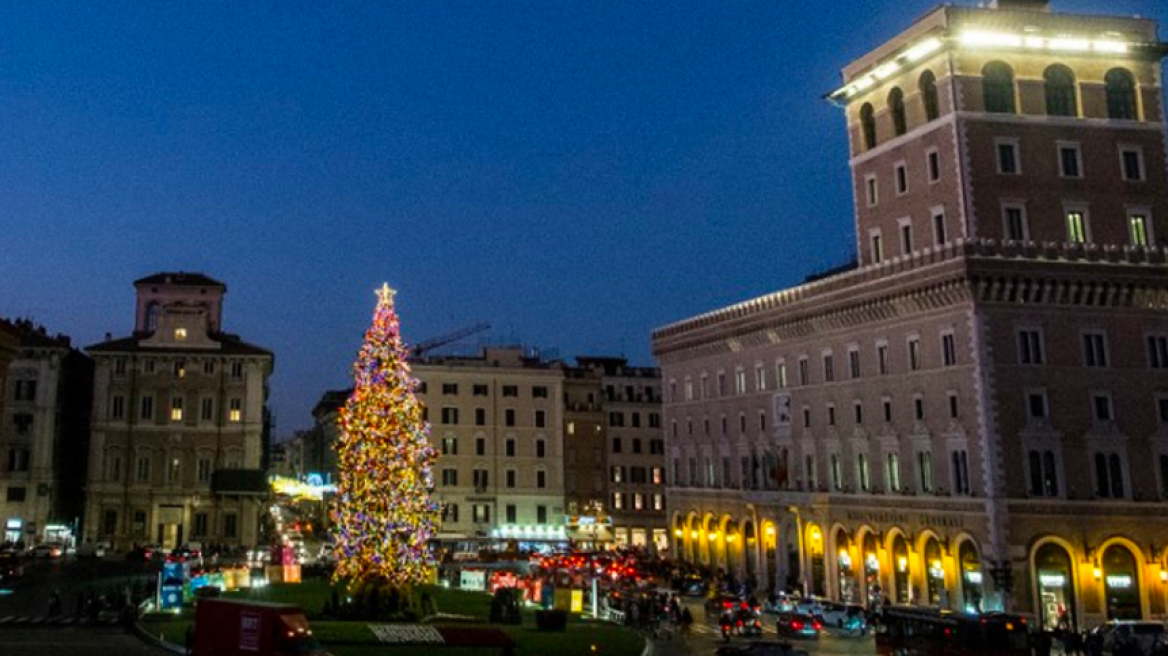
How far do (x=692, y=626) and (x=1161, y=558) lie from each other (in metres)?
21.7

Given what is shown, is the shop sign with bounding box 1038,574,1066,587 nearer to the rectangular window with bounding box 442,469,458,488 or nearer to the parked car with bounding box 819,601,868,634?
the parked car with bounding box 819,601,868,634

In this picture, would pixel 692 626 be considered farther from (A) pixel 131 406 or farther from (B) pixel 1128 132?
(A) pixel 131 406

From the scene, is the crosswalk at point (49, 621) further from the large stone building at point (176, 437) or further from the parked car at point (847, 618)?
the large stone building at point (176, 437)

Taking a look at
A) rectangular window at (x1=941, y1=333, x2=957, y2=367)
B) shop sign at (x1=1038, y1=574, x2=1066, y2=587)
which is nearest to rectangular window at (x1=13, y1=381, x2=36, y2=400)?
rectangular window at (x1=941, y1=333, x2=957, y2=367)

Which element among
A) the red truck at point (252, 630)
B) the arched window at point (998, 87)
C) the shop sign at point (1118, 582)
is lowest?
the shop sign at point (1118, 582)

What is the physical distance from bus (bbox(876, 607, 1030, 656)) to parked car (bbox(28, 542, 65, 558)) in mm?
63658

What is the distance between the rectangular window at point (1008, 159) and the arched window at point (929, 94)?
12.2ft

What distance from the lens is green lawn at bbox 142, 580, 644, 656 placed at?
111 ft

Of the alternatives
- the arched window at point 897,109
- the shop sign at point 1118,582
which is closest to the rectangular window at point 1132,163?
the arched window at point 897,109

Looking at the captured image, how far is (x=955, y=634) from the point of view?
33531 millimetres

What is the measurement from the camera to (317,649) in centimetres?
2639

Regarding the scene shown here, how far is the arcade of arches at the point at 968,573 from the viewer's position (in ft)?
158

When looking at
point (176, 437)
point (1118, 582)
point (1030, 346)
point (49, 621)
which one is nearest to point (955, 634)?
point (1118, 582)

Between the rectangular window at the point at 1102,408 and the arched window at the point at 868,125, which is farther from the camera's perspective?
the arched window at the point at 868,125
